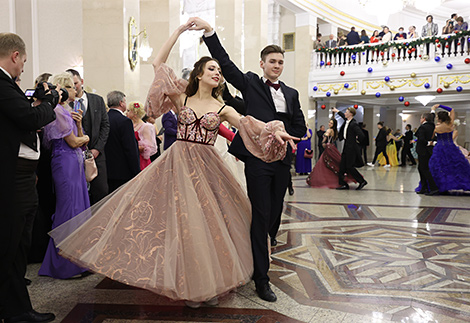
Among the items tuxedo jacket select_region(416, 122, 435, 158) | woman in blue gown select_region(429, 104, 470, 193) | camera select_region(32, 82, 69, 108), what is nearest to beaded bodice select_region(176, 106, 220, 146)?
camera select_region(32, 82, 69, 108)

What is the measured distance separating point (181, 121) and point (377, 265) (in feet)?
6.50

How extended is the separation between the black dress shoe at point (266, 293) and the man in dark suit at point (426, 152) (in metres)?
5.96

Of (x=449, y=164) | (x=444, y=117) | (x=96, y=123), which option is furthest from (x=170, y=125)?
(x=449, y=164)

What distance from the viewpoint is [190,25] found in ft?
8.80

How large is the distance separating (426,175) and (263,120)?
594 centimetres

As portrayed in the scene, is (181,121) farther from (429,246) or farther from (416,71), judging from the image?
(416,71)

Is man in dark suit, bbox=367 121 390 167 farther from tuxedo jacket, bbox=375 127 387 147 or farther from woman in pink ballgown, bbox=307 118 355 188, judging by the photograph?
woman in pink ballgown, bbox=307 118 355 188

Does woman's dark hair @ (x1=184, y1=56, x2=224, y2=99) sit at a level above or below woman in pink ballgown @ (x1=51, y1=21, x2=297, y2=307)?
above

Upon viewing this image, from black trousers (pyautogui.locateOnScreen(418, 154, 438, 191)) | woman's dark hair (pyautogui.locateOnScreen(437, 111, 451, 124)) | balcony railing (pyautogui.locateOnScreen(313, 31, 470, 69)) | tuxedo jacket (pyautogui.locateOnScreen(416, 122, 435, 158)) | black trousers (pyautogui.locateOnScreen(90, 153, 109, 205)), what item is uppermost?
balcony railing (pyautogui.locateOnScreen(313, 31, 470, 69))

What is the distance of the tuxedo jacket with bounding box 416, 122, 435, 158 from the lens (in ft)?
25.1

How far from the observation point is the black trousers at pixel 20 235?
2.11 m

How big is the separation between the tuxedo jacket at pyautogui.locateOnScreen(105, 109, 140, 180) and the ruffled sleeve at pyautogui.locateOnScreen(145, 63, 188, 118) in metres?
1.16

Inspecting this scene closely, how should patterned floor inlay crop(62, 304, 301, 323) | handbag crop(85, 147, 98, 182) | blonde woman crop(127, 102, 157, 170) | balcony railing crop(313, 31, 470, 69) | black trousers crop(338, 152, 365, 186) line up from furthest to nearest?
balcony railing crop(313, 31, 470, 69) → black trousers crop(338, 152, 365, 186) → blonde woman crop(127, 102, 157, 170) → handbag crop(85, 147, 98, 182) → patterned floor inlay crop(62, 304, 301, 323)

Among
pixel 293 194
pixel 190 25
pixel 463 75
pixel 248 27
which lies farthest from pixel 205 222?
pixel 463 75
